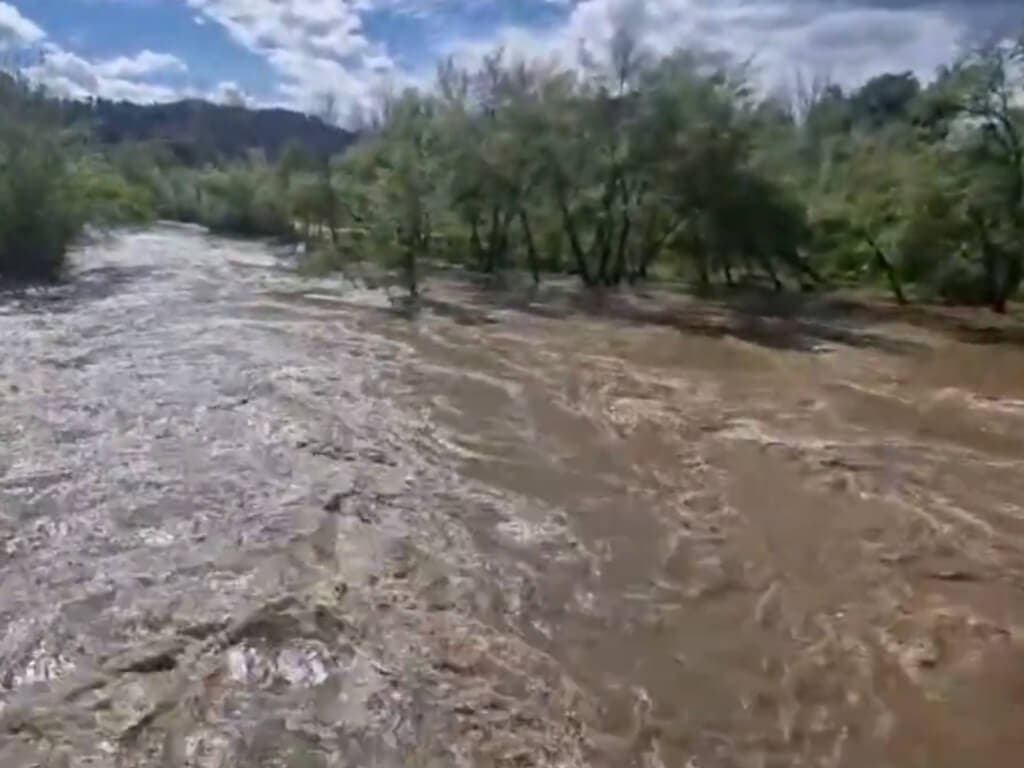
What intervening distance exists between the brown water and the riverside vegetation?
14.7 m

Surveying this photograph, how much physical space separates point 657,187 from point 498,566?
27.7m

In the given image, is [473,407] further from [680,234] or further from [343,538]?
[680,234]

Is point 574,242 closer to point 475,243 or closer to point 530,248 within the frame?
point 530,248

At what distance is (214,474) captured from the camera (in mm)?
11805

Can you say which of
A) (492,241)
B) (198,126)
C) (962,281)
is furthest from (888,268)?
(198,126)

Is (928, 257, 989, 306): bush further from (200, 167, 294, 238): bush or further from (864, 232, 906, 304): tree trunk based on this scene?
(200, 167, 294, 238): bush

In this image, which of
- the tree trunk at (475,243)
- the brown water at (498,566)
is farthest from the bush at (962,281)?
the tree trunk at (475,243)

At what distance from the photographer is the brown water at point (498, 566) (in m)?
6.57

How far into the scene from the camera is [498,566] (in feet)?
30.5

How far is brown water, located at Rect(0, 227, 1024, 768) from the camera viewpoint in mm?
6574

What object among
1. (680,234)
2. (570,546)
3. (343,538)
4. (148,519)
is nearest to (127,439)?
(148,519)

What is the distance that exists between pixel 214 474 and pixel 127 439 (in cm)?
203

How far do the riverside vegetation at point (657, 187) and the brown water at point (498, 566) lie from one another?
14.7 metres

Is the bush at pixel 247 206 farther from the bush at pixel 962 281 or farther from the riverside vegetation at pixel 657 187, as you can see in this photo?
the bush at pixel 962 281
